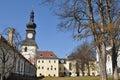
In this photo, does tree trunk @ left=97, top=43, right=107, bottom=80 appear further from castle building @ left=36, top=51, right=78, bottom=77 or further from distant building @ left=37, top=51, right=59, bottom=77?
distant building @ left=37, top=51, right=59, bottom=77

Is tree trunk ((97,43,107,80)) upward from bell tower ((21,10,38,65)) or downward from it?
downward

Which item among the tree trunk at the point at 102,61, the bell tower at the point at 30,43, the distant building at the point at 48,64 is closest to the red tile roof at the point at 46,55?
the distant building at the point at 48,64

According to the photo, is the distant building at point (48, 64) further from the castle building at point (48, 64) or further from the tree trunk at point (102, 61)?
the tree trunk at point (102, 61)

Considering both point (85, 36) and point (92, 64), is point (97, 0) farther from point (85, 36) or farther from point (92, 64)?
point (92, 64)

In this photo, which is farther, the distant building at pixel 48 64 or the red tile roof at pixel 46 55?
the red tile roof at pixel 46 55

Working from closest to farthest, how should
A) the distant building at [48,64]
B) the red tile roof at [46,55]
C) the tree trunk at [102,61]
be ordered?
the tree trunk at [102,61]
the distant building at [48,64]
the red tile roof at [46,55]

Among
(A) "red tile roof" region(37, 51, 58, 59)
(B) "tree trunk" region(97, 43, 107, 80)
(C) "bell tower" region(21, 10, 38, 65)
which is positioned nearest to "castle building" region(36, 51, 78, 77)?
(A) "red tile roof" region(37, 51, 58, 59)

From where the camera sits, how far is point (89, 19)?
20.2 meters

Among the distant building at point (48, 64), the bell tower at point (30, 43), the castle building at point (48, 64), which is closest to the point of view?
the bell tower at point (30, 43)

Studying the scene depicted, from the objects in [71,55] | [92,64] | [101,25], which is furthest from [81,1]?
[71,55]

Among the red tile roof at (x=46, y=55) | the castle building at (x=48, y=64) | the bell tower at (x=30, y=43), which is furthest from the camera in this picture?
the red tile roof at (x=46, y=55)

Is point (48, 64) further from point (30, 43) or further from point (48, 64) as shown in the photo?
point (30, 43)

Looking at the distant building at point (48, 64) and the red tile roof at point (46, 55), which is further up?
the red tile roof at point (46, 55)

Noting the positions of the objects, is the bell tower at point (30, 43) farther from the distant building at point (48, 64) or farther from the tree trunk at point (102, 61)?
the tree trunk at point (102, 61)
